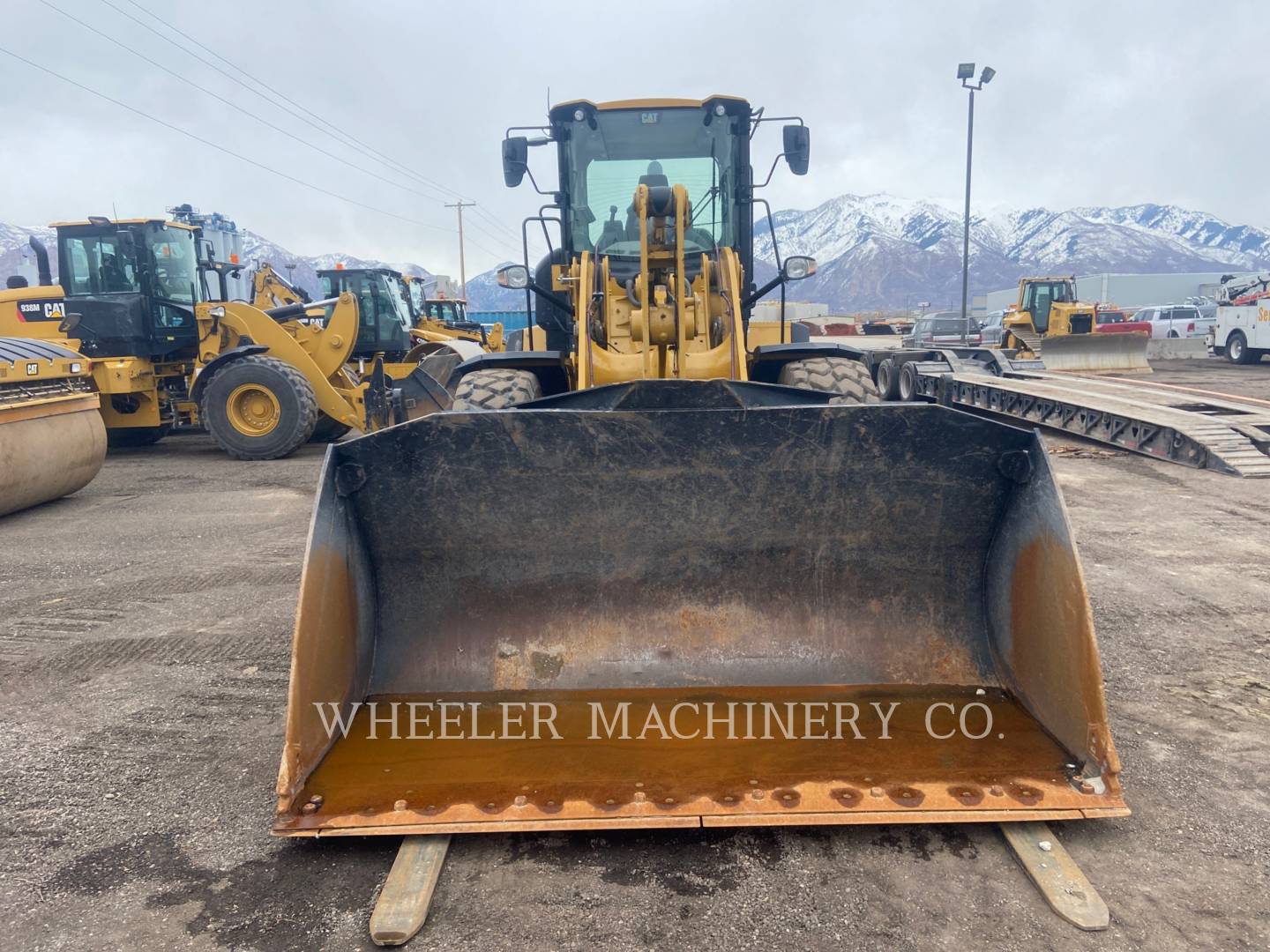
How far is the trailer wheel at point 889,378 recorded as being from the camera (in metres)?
15.1

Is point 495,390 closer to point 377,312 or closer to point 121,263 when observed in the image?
point 121,263

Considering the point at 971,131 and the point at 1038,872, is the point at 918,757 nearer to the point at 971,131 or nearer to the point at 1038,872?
the point at 1038,872

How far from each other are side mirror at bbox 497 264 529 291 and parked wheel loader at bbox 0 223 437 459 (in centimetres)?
550

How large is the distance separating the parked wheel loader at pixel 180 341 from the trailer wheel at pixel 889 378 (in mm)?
8626

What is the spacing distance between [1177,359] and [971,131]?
9348mm

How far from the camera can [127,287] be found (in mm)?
10938

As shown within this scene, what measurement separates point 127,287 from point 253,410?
101 inches

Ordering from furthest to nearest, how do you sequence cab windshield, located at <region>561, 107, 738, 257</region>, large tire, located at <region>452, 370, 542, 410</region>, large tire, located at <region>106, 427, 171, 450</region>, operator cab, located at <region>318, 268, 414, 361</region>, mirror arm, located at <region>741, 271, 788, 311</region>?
1. operator cab, located at <region>318, 268, 414, 361</region>
2. large tire, located at <region>106, 427, 171, 450</region>
3. cab windshield, located at <region>561, 107, 738, 257</region>
4. mirror arm, located at <region>741, 271, 788, 311</region>
5. large tire, located at <region>452, 370, 542, 410</region>

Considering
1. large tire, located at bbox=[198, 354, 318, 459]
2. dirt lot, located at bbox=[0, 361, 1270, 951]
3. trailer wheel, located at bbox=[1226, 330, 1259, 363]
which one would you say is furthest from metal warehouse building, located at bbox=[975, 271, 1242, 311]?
dirt lot, located at bbox=[0, 361, 1270, 951]

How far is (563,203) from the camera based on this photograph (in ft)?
17.7

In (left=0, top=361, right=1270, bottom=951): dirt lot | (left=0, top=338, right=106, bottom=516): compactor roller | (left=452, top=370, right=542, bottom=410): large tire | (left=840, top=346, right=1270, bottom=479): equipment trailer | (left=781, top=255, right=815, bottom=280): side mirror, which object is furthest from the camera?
(left=840, top=346, right=1270, bottom=479): equipment trailer

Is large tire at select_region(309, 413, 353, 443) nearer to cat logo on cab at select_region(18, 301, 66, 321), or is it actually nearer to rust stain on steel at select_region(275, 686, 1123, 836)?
cat logo on cab at select_region(18, 301, 66, 321)

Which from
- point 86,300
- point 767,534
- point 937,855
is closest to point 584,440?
point 767,534

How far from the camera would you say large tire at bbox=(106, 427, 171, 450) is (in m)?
11.8
